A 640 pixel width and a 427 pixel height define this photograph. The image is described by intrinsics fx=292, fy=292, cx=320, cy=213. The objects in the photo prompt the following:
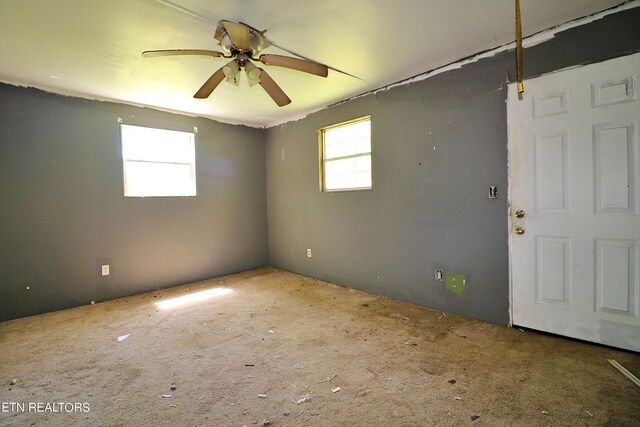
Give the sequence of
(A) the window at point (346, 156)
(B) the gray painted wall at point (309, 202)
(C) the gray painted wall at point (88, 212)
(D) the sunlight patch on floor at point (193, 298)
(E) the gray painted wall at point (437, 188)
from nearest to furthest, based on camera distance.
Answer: (E) the gray painted wall at point (437, 188) < (B) the gray painted wall at point (309, 202) < (C) the gray painted wall at point (88, 212) < (D) the sunlight patch on floor at point (193, 298) < (A) the window at point (346, 156)

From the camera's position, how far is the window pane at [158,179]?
3.81 m

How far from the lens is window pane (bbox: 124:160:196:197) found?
3.81m

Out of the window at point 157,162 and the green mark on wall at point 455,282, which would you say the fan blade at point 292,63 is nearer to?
the green mark on wall at point 455,282

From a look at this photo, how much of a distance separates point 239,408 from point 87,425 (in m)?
0.78

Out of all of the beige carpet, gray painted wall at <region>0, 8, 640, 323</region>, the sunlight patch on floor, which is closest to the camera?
the beige carpet

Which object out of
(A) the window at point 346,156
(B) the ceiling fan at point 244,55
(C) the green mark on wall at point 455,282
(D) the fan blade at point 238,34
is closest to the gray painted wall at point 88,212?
(A) the window at point 346,156

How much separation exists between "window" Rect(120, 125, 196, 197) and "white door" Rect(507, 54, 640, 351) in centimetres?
399

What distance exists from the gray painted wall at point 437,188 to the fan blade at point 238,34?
6.32 feet

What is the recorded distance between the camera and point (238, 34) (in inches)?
73.1

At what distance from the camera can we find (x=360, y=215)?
3.72m

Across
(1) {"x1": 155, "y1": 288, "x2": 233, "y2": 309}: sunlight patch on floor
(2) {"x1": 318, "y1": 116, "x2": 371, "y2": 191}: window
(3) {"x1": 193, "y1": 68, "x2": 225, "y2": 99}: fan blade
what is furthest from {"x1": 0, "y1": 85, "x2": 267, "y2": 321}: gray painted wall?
(3) {"x1": 193, "y1": 68, "x2": 225, "y2": 99}: fan blade

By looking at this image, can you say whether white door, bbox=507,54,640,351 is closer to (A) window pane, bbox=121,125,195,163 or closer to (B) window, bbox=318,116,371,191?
(B) window, bbox=318,116,371,191

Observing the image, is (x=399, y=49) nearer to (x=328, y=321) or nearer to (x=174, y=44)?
(x=174, y=44)

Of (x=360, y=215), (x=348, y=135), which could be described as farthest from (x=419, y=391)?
(x=348, y=135)
